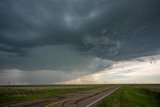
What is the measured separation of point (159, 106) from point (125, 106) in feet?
50.6

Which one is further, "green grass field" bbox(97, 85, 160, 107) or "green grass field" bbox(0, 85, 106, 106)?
"green grass field" bbox(0, 85, 106, 106)

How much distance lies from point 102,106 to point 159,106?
17.8 meters

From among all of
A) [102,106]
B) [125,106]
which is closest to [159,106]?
[125,106]

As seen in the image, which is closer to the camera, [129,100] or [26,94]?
[129,100]

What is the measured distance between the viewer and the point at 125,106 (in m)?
21.5

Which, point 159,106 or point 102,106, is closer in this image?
point 102,106

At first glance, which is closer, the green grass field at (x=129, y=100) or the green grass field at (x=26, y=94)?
the green grass field at (x=129, y=100)

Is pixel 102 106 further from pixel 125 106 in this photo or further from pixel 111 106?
pixel 125 106

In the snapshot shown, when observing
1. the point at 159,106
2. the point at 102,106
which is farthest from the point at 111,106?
the point at 159,106

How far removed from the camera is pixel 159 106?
33844 millimetres

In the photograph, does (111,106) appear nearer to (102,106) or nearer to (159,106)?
(102,106)

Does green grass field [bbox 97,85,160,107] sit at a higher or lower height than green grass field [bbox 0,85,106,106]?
lower

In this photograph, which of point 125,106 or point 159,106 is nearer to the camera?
point 125,106

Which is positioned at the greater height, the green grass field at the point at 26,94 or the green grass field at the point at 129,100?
the green grass field at the point at 26,94
